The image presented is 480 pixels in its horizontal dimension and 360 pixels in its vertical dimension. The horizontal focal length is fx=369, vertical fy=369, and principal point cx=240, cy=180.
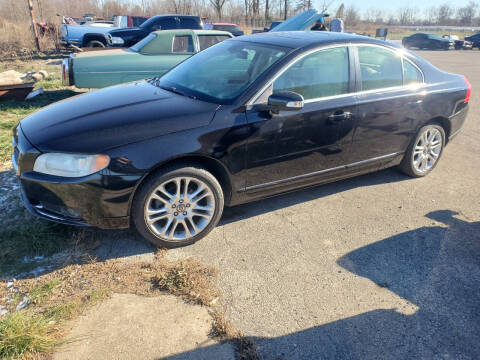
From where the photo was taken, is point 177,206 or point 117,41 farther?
point 117,41

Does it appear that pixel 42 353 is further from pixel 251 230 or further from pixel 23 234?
pixel 251 230

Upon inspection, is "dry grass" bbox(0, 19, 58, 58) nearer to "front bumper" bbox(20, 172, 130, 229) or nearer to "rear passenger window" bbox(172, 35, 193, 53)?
"rear passenger window" bbox(172, 35, 193, 53)

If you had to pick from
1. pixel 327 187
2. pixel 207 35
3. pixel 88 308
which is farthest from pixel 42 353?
pixel 207 35

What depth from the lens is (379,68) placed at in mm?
3941

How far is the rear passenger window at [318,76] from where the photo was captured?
3363mm

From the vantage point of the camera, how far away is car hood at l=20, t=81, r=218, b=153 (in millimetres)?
2754

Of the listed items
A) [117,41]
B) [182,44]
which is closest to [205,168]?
[182,44]

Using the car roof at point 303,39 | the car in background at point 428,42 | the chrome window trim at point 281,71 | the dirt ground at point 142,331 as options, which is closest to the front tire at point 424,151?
the car roof at point 303,39

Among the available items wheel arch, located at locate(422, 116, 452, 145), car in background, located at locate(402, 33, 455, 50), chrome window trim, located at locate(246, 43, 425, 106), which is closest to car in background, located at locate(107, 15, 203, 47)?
chrome window trim, located at locate(246, 43, 425, 106)

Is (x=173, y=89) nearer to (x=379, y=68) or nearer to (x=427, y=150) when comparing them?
(x=379, y=68)

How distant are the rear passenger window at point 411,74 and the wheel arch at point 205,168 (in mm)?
2416

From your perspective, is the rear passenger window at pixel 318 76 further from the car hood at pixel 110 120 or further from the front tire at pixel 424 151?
the front tire at pixel 424 151

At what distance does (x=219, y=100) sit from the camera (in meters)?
3.22

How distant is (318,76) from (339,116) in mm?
434
